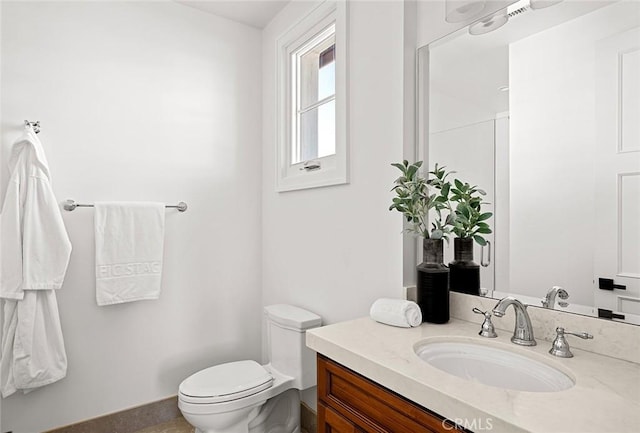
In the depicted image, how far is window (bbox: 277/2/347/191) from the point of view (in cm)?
180

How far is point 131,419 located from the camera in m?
2.04

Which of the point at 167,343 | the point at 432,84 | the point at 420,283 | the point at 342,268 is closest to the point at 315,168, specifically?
the point at 342,268

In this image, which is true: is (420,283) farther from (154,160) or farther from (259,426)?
(154,160)

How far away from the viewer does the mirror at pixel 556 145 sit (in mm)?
977

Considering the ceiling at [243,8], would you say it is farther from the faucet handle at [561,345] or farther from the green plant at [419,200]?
the faucet handle at [561,345]

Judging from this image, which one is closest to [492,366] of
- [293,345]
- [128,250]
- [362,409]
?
[362,409]

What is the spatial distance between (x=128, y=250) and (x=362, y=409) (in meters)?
1.53

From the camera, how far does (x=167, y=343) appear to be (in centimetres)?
218

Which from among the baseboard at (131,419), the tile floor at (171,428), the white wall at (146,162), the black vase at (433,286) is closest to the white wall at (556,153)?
the black vase at (433,286)

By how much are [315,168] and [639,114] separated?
1376 millimetres

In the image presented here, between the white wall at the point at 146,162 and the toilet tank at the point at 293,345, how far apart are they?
1.82 ft

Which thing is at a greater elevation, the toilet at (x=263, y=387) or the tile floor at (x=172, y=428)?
the toilet at (x=263, y=387)

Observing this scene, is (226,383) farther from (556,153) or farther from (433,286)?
(556,153)

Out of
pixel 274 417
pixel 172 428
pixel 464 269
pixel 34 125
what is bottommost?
pixel 172 428
